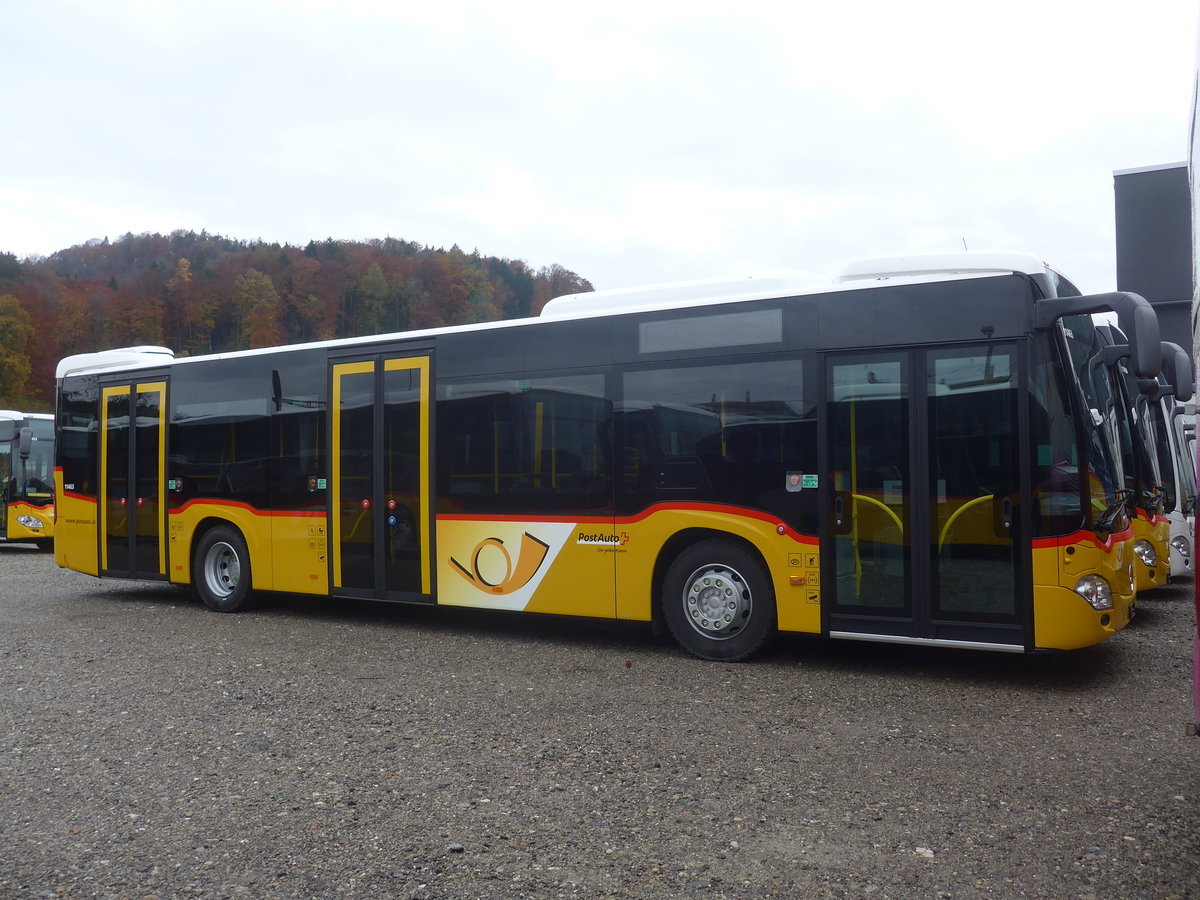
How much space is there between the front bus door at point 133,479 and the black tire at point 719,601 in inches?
267

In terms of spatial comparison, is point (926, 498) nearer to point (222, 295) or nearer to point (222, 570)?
point (222, 570)

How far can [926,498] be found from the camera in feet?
22.5

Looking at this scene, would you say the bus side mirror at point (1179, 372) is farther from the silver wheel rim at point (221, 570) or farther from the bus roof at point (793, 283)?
the silver wheel rim at point (221, 570)

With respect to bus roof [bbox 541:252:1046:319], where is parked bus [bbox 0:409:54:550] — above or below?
below

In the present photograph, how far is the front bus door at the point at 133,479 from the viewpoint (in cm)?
1170

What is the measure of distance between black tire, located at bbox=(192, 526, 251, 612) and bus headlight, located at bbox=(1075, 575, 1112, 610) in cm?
822

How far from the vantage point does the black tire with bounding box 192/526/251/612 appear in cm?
1095

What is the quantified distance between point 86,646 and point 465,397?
3.93 metres

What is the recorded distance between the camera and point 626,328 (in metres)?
8.32

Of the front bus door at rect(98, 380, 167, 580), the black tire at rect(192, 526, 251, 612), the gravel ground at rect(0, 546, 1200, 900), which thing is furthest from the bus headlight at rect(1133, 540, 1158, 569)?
the front bus door at rect(98, 380, 167, 580)

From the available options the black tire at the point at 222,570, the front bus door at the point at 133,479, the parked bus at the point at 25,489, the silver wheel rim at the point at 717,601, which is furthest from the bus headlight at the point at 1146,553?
the parked bus at the point at 25,489

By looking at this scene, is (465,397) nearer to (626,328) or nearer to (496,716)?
(626,328)

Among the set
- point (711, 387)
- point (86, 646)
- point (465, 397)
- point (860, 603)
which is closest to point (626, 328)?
point (711, 387)

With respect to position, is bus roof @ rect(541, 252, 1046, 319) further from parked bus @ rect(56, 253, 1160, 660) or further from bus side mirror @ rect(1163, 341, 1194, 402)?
bus side mirror @ rect(1163, 341, 1194, 402)
